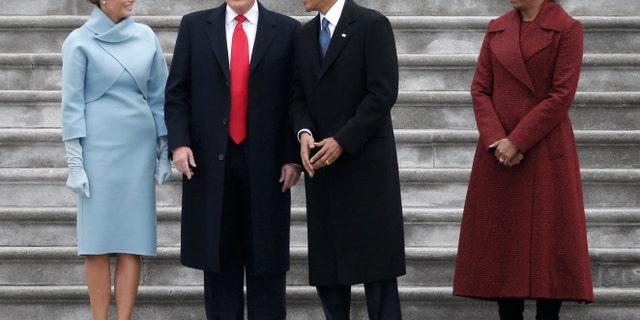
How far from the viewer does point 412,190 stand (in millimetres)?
6883

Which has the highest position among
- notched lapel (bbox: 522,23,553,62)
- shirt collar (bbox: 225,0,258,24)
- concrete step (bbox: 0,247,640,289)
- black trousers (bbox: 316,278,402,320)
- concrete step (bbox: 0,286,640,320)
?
shirt collar (bbox: 225,0,258,24)

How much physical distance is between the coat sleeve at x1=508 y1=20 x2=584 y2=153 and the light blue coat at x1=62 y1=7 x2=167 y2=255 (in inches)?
63.4

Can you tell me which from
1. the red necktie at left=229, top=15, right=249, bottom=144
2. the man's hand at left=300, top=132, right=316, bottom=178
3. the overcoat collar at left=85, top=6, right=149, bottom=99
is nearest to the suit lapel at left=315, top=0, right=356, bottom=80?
the man's hand at left=300, top=132, right=316, bottom=178

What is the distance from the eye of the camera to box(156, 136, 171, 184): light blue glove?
573cm

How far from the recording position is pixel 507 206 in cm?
554

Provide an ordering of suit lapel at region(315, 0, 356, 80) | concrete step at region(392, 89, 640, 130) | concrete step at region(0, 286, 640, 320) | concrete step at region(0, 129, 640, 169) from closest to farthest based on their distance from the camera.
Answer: suit lapel at region(315, 0, 356, 80)
concrete step at region(0, 286, 640, 320)
concrete step at region(0, 129, 640, 169)
concrete step at region(392, 89, 640, 130)

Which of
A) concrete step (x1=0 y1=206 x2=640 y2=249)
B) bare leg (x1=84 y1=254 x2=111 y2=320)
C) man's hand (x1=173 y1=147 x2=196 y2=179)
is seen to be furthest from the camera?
concrete step (x1=0 y1=206 x2=640 y2=249)

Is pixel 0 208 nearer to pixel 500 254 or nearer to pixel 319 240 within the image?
pixel 319 240

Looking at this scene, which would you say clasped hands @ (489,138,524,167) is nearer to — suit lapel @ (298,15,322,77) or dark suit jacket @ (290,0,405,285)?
dark suit jacket @ (290,0,405,285)

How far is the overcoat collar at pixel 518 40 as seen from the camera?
18.0 ft

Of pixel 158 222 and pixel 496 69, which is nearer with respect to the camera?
pixel 496 69

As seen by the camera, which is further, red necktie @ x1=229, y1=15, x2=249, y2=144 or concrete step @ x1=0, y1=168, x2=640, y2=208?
concrete step @ x1=0, y1=168, x2=640, y2=208

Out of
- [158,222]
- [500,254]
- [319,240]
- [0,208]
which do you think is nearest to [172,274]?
[158,222]

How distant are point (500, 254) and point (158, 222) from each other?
2.01m
